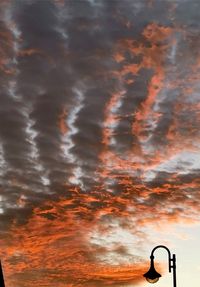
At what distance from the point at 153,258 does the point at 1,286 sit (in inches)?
253

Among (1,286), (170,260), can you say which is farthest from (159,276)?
(1,286)

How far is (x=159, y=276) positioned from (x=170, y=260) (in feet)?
2.70

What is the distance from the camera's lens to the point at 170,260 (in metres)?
12.9

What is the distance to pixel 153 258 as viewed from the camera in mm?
13297

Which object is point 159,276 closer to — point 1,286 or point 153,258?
point 153,258

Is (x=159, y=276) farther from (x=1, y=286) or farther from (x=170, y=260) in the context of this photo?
(x=1, y=286)

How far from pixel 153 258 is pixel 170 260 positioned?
2.45ft

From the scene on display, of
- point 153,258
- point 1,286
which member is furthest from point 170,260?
point 1,286

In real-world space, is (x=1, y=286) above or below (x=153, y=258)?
below

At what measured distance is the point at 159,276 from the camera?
41.0ft

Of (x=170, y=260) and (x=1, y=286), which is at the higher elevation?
(x=170, y=260)
